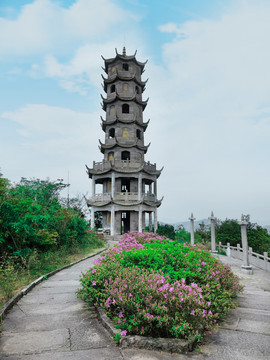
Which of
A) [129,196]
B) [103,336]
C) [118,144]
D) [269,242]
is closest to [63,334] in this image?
[103,336]

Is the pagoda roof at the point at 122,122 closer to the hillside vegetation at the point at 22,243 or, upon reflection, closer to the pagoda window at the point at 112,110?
the pagoda window at the point at 112,110

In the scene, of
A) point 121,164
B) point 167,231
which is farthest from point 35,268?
point 121,164

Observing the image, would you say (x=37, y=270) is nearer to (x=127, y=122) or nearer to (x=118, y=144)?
(x=118, y=144)

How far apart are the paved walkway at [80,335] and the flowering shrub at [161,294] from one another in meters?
0.29

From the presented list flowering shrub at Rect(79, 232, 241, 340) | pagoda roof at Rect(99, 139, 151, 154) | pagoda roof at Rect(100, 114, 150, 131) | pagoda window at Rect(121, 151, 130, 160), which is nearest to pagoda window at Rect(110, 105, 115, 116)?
pagoda roof at Rect(100, 114, 150, 131)

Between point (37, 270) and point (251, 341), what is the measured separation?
7.72 meters

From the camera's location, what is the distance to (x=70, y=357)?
3.65m

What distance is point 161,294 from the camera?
4.48 m

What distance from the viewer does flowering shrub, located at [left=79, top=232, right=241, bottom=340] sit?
4180 mm

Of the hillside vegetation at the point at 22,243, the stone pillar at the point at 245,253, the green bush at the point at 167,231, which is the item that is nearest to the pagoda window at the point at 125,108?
the green bush at the point at 167,231

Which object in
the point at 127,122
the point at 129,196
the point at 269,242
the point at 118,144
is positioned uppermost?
Answer: the point at 127,122

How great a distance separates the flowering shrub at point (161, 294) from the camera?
418 cm

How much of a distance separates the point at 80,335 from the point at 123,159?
88.1 ft

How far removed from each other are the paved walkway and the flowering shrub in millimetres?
287
